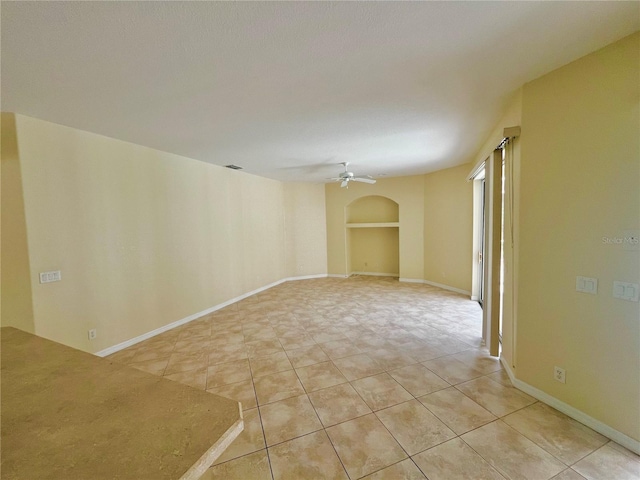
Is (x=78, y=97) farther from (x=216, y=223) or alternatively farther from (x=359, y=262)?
(x=359, y=262)

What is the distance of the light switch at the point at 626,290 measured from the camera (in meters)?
1.74

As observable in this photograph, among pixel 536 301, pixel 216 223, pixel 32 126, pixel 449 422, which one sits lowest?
pixel 449 422

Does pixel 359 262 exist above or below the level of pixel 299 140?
below

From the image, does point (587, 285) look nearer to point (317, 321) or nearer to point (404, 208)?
point (317, 321)

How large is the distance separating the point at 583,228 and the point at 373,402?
2.18 metres

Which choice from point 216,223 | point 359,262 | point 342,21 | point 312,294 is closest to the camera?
point 342,21

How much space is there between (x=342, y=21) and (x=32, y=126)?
3.23m

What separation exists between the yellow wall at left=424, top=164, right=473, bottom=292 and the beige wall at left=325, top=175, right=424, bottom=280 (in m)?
0.15

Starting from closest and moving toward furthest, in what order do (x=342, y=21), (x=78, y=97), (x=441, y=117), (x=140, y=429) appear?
(x=140, y=429), (x=342, y=21), (x=78, y=97), (x=441, y=117)

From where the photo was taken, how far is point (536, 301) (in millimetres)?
2270

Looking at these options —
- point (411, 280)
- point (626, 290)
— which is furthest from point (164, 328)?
point (411, 280)

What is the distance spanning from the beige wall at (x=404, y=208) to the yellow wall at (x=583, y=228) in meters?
4.21

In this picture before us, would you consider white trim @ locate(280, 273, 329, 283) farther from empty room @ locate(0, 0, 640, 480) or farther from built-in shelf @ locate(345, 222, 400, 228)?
empty room @ locate(0, 0, 640, 480)

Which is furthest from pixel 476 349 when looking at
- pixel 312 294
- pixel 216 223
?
pixel 216 223
